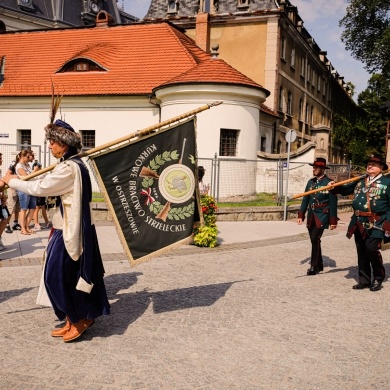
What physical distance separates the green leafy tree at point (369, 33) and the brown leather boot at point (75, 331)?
98.7ft

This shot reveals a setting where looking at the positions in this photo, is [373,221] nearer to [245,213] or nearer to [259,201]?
[245,213]

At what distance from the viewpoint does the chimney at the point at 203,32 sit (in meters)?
25.8

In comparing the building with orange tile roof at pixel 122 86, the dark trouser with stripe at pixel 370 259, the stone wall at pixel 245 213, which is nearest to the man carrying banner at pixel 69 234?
the dark trouser with stripe at pixel 370 259

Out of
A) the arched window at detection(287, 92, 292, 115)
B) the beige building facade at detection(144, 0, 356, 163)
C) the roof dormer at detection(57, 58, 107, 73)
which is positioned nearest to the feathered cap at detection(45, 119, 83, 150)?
the roof dormer at detection(57, 58, 107, 73)

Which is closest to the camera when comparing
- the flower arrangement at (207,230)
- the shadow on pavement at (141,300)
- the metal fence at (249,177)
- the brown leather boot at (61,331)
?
the brown leather boot at (61,331)

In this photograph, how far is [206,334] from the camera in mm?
4684

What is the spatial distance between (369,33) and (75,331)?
3419cm

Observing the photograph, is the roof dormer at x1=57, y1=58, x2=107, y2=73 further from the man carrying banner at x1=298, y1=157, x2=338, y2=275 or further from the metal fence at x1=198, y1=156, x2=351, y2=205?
the man carrying banner at x1=298, y1=157, x2=338, y2=275

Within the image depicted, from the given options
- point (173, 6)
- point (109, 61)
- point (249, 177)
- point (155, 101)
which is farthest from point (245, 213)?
point (173, 6)

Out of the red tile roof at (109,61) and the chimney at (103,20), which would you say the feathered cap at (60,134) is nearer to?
the red tile roof at (109,61)

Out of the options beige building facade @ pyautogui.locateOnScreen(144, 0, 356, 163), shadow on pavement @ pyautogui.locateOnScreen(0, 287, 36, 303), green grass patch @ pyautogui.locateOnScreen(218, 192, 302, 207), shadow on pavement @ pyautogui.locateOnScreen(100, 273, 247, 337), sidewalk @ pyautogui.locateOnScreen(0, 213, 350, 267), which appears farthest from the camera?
beige building facade @ pyautogui.locateOnScreen(144, 0, 356, 163)

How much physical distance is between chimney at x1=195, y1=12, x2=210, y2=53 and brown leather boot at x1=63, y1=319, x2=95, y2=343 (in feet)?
76.4

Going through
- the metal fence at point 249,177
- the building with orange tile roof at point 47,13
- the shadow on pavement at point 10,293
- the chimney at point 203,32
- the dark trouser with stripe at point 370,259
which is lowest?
the shadow on pavement at point 10,293

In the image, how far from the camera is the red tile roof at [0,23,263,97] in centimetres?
2035
